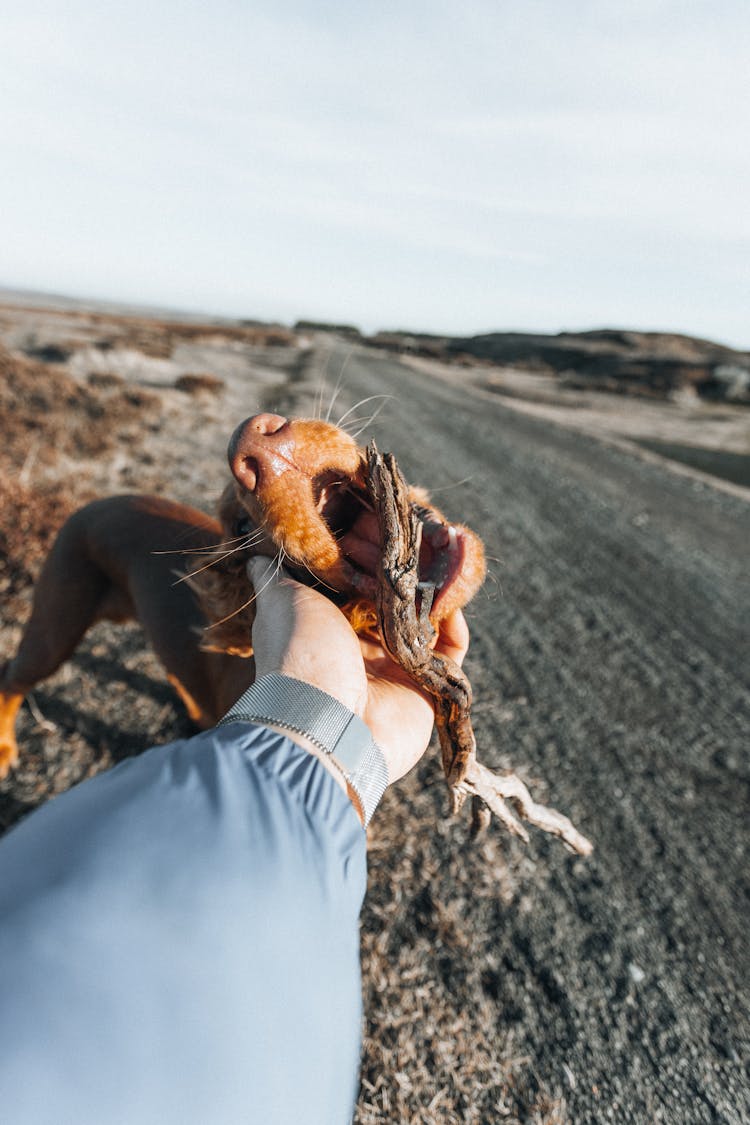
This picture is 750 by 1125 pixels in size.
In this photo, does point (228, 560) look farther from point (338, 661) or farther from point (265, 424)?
point (338, 661)

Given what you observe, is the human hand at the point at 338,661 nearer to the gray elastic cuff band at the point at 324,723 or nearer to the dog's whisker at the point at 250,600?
the dog's whisker at the point at 250,600

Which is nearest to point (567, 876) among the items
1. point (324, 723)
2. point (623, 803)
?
point (623, 803)

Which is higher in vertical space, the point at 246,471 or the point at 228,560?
the point at 246,471

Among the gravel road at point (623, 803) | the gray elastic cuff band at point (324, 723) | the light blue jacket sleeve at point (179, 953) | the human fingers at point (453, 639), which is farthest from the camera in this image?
the gravel road at point (623, 803)

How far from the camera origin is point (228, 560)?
2.05 metres

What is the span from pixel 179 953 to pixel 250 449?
1162mm

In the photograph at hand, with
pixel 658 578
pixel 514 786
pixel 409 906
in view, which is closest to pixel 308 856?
pixel 514 786

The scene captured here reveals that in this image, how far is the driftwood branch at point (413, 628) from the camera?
4.99 feet

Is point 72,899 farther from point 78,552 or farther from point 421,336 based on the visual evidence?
point 421,336

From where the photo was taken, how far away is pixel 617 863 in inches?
126

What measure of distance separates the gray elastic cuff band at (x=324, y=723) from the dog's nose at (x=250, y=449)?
0.61 metres

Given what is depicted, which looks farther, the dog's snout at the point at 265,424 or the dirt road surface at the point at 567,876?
the dirt road surface at the point at 567,876

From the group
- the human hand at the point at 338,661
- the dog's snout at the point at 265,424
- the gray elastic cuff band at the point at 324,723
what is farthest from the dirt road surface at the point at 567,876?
the gray elastic cuff band at the point at 324,723

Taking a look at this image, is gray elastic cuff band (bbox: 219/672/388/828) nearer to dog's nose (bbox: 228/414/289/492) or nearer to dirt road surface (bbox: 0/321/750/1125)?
dog's nose (bbox: 228/414/289/492)
